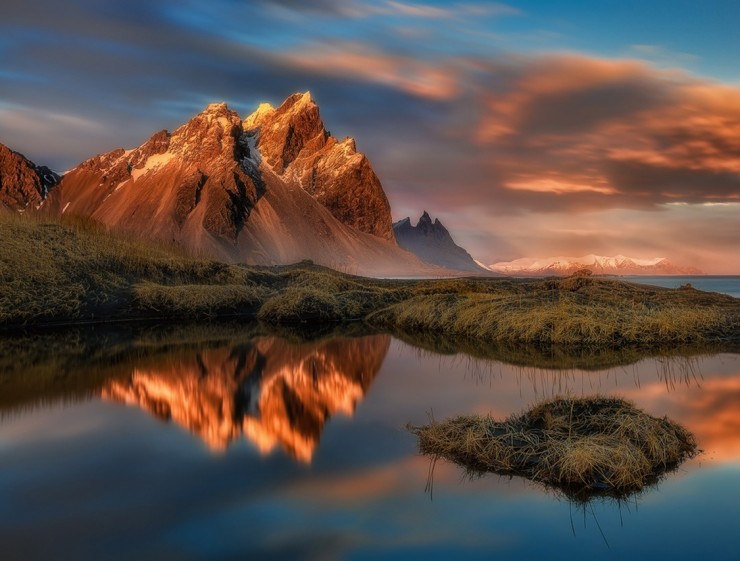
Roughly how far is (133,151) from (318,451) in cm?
19559

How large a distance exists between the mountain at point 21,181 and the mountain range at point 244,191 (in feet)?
0.96

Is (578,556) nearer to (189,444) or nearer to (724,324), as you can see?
(189,444)

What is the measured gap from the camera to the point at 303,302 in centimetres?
2347

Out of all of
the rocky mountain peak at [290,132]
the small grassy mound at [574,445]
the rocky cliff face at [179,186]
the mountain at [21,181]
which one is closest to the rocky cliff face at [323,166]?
the rocky mountain peak at [290,132]

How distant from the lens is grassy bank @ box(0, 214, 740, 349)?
54.7 feet

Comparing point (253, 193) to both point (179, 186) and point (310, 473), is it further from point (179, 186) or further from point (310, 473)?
point (310, 473)

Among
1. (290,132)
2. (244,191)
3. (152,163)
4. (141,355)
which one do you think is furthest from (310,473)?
(290,132)

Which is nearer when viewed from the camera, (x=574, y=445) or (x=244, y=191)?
(x=574, y=445)

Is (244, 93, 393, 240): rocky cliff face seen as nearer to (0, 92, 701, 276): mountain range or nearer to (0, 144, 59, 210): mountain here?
(0, 92, 701, 276): mountain range

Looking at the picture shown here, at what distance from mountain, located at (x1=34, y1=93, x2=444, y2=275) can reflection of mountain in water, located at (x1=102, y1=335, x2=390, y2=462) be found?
117m

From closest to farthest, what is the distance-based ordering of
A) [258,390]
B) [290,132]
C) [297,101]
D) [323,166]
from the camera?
[258,390] < [323,166] < [290,132] < [297,101]

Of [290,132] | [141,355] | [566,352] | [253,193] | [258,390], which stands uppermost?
[290,132]

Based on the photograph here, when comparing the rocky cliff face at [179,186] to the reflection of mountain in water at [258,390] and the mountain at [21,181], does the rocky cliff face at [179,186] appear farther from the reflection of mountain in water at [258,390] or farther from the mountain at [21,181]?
the reflection of mountain in water at [258,390]

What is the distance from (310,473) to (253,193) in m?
153
